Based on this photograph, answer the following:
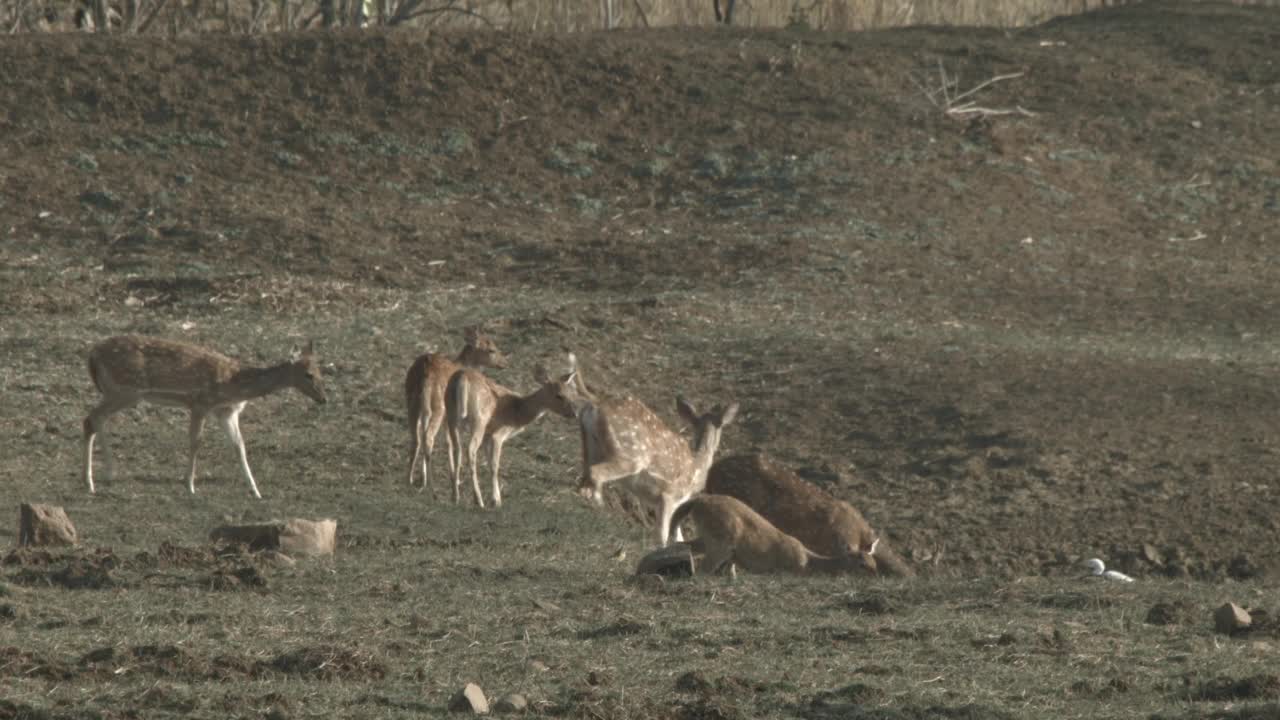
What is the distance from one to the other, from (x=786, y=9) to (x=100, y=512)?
Answer: 19.4 metres

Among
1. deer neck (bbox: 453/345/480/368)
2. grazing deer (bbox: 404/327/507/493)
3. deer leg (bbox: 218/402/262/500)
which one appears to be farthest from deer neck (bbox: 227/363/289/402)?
deer neck (bbox: 453/345/480/368)

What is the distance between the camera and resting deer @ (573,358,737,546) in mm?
13203

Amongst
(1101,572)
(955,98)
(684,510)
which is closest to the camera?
(684,510)

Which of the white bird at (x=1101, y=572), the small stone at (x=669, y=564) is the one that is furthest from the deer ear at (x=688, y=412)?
the small stone at (x=669, y=564)

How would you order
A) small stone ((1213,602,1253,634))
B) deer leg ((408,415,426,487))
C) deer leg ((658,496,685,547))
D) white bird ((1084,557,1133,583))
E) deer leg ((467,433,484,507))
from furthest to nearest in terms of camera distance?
1. deer leg ((408,415,426,487))
2. deer leg ((467,433,484,507))
3. deer leg ((658,496,685,547))
4. white bird ((1084,557,1133,583))
5. small stone ((1213,602,1253,634))

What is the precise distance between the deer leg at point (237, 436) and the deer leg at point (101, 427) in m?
0.62

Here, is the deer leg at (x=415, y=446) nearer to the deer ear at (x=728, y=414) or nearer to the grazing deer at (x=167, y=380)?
the grazing deer at (x=167, y=380)

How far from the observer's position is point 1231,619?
9414 mm

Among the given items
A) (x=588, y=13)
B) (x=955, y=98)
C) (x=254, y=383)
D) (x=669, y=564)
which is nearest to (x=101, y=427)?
(x=254, y=383)

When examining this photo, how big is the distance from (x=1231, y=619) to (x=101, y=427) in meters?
7.95

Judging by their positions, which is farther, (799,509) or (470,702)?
(799,509)

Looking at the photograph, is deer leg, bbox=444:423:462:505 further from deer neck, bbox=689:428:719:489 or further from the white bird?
the white bird

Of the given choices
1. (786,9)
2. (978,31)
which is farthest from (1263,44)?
(786,9)

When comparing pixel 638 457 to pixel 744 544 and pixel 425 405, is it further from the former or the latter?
pixel 425 405
